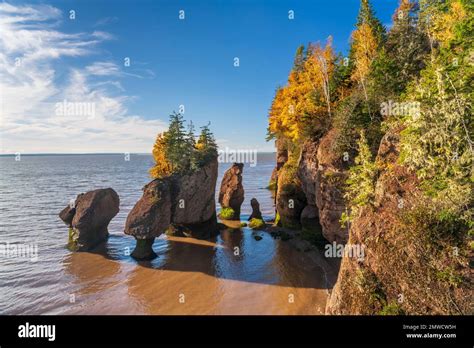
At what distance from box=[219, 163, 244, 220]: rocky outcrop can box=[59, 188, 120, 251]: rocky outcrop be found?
16188mm

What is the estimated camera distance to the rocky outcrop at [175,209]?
26.2 meters

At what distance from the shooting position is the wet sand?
17.9m

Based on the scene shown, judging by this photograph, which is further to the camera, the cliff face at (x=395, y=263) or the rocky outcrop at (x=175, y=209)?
the rocky outcrop at (x=175, y=209)

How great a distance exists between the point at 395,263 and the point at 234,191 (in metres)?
30.7

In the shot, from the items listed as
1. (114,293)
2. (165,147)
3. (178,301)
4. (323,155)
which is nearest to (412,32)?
(323,155)

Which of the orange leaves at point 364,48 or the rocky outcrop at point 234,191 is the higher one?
the orange leaves at point 364,48

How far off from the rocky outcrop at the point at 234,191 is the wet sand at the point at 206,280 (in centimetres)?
1093

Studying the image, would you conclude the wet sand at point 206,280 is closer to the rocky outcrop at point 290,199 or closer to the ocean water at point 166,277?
the ocean water at point 166,277

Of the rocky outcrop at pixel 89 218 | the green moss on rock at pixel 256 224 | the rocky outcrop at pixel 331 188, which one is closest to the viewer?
the rocky outcrop at pixel 331 188

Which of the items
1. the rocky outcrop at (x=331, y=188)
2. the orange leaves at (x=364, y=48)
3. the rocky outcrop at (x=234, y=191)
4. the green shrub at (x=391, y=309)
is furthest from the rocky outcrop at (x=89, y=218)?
the orange leaves at (x=364, y=48)

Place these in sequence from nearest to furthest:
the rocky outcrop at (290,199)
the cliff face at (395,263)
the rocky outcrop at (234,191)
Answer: the cliff face at (395,263)
the rocky outcrop at (290,199)
the rocky outcrop at (234,191)

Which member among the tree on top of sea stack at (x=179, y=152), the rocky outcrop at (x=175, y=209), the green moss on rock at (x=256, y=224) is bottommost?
the green moss on rock at (x=256, y=224)
